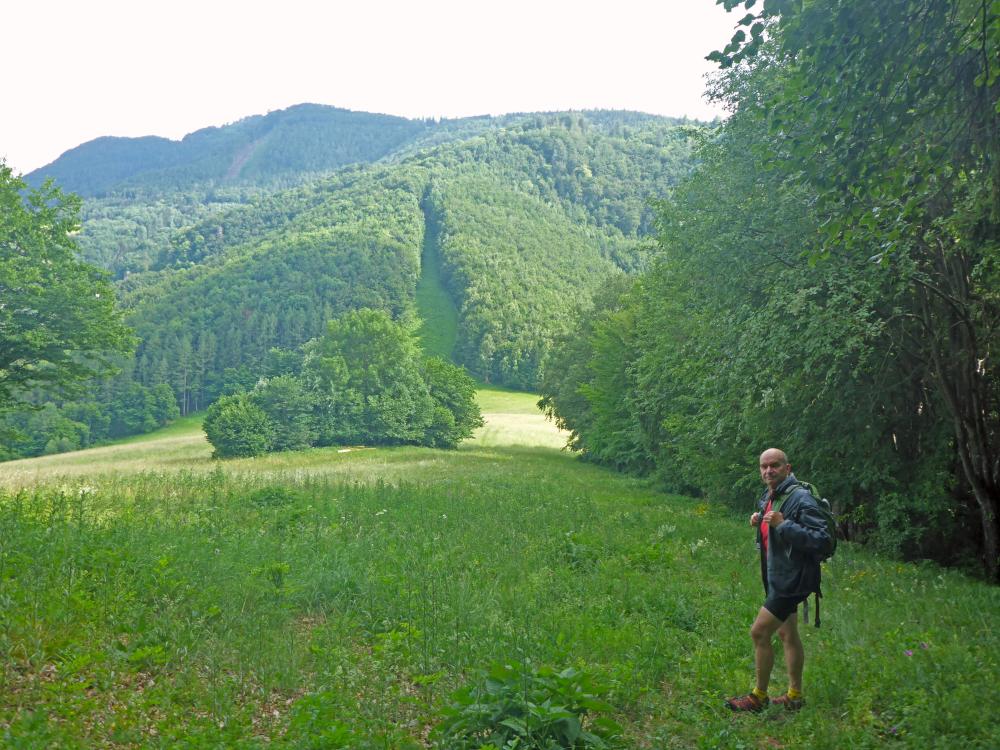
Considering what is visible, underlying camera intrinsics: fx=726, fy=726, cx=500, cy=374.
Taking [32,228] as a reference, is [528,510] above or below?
below

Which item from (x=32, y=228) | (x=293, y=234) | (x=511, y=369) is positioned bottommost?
(x=511, y=369)

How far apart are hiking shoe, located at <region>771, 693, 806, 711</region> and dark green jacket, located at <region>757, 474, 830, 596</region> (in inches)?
40.2

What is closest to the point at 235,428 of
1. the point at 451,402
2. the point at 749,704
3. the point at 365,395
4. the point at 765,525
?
the point at 365,395

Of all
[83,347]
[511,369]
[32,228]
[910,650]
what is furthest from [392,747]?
[511,369]

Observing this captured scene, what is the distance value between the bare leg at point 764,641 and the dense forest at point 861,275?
160 inches

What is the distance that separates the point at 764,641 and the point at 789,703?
2.15 feet

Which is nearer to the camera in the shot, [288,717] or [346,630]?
[288,717]

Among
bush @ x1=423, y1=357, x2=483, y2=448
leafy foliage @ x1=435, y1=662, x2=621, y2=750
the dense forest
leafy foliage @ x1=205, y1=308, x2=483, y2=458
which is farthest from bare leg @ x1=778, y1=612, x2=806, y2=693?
bush @ x1=423, y1=357, x2=483, y2=448

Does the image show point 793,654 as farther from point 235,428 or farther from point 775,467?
point 235,428

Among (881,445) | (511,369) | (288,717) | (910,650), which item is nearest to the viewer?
(288,717)

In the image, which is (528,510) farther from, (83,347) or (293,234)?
(293,234)

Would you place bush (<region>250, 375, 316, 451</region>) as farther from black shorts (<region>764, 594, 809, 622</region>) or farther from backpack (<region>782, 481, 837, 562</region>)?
backpack (<region>782, 481, 837, 562</region>)

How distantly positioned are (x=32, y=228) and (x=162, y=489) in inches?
563

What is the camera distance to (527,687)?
5.61m
